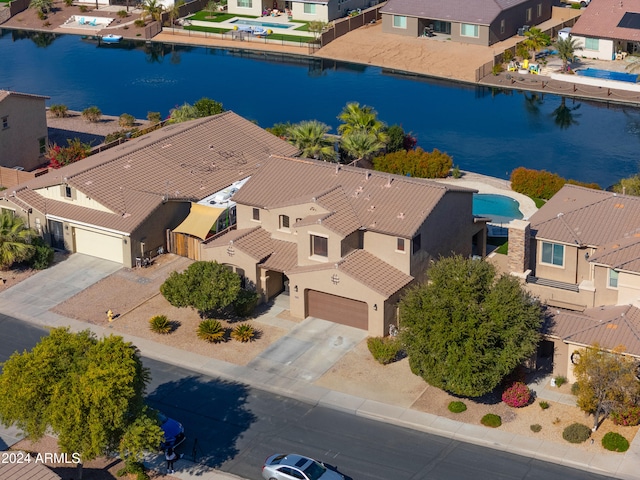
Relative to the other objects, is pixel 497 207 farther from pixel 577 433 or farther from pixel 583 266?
pixel 577 433

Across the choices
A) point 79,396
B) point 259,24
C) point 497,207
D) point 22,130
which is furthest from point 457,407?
point 259,24

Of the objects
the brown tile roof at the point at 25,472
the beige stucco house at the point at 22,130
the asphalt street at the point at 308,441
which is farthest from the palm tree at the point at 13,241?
the brown tile roof at the point at 25,472

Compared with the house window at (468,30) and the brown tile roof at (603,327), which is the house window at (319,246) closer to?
the brown tile roof at (603,327)

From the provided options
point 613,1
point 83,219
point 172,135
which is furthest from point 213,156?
point 613,1

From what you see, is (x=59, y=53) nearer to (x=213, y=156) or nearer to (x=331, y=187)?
(x=213, y=156)

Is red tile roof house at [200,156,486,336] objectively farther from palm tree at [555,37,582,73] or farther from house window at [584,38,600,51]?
house window at [584,38,600,51]

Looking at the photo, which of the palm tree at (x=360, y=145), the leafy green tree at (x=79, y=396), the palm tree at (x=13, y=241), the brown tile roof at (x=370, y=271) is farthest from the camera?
the palm tree at (x=360, y=145)
